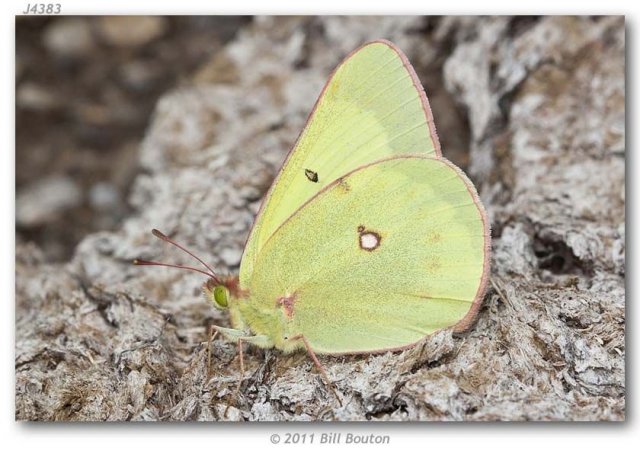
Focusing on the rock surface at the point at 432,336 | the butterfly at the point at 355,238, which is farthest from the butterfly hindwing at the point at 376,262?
the rock surface at the point at 432,336

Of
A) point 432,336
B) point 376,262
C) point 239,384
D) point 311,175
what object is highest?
point 311,175

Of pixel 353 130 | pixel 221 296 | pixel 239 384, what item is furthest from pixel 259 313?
pixel 353 130

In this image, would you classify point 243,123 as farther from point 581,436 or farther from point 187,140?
point 581,436

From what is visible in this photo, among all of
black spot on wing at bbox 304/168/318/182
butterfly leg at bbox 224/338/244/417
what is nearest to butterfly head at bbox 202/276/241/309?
butterfly leg at bbox 224/338/244/417

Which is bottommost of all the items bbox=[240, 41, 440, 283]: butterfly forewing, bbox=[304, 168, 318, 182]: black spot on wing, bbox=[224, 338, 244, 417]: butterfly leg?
bbox=[224, 338, 244, 417]: butterfly leg

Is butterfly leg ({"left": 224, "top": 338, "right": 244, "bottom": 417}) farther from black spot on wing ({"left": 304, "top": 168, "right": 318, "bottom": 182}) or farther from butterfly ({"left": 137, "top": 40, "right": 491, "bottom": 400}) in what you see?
black spot on wing ({"left": 304, "top": 168, "right": 318, "bottom": 182})

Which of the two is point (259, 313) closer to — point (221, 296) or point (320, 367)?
point (221, 296)

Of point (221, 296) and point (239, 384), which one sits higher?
point (221, 296)
